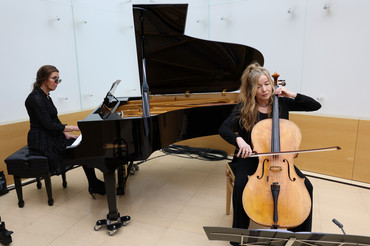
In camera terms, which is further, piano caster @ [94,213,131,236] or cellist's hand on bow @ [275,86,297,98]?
piano caster @ [94,213,131,236]

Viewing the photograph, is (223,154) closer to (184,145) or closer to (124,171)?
(184,145)

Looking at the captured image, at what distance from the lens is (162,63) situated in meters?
2.83

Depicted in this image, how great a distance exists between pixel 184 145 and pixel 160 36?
2.03 metres

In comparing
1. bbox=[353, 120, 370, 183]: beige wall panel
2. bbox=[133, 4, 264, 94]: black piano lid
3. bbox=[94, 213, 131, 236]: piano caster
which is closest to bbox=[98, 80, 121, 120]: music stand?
bbox=[133, 4, 264, 94]: black piano lid

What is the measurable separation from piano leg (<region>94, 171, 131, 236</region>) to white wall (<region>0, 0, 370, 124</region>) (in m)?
1.79

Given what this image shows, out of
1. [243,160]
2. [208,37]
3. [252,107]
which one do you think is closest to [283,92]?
[252,107]

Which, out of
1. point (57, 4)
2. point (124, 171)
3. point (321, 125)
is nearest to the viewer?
point (124, 171)

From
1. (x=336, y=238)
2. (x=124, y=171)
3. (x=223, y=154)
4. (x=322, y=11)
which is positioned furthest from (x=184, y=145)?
(x=336, y=238)

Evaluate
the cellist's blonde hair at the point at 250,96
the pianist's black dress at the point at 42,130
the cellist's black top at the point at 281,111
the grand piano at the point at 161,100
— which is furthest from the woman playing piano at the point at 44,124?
the cellist's blonde hair at the point at 250,96

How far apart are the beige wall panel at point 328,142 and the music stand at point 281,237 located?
218cm

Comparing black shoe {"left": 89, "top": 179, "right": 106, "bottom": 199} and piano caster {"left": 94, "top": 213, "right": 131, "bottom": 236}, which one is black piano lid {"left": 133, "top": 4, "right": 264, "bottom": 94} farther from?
piano caster {"left": 94, "top": 213, "right": 131, "bottom": 236}

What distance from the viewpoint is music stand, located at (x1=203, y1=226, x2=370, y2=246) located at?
1009 millimetres

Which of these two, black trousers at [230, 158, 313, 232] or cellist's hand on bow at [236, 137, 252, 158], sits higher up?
cellist's hand on bow at [236, 137, 252, 158]

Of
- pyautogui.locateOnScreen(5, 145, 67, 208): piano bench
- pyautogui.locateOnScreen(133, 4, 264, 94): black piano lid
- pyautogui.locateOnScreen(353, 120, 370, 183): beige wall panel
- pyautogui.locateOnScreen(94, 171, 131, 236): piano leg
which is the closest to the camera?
pyautogui.locateOnScreen(94, 171, 131, 236): piano leg
